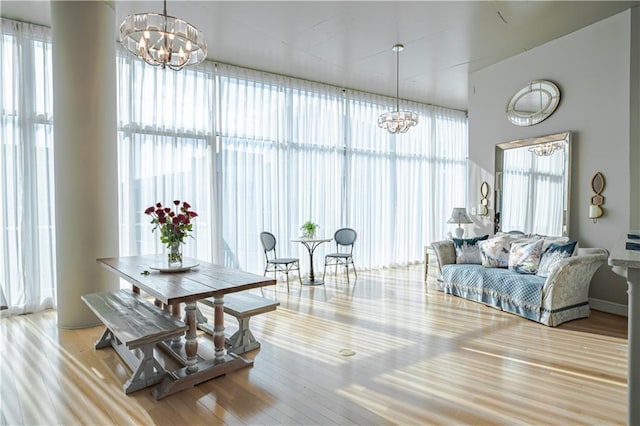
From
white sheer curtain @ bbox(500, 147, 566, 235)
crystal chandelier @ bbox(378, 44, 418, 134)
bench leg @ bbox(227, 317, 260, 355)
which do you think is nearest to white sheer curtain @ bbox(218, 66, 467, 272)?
crystal chandelier @ bbox(378, 44, 418, 134)

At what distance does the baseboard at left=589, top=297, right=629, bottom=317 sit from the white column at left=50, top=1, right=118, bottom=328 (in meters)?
5.83

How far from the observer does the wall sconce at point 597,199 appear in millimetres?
4551

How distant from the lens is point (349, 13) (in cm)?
425

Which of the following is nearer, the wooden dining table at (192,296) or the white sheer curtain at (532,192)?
the wooden dining table at (192,296)

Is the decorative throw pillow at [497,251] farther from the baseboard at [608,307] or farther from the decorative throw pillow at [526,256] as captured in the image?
the baseboard at [608,307]

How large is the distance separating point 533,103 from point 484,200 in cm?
159

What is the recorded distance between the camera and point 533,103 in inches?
210

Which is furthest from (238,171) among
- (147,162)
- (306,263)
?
(306,263)

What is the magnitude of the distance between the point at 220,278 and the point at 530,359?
2.72 metres

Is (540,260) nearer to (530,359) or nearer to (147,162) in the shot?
(530,359)

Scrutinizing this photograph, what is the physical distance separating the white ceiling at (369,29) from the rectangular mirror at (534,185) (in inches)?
55.3

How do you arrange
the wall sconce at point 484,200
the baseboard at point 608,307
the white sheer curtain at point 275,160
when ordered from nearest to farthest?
1. the baseboard at point 608,307
2. the white sheer curtain at point 275,160
3. the wall sconce at point 484,200

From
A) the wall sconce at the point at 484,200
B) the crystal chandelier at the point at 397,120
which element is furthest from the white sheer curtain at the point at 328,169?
the wall sconce at the point at 484,200

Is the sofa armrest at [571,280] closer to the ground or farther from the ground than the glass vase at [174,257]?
closer to the ground
